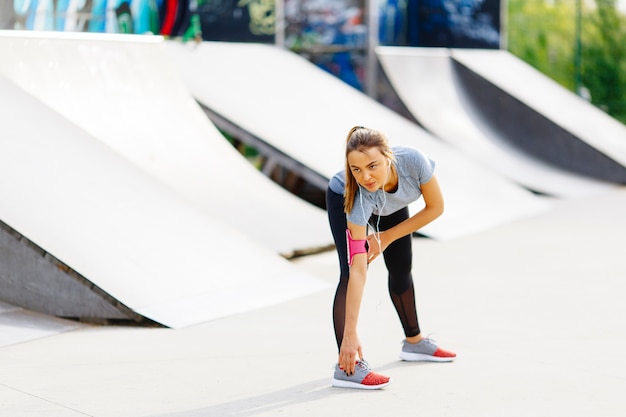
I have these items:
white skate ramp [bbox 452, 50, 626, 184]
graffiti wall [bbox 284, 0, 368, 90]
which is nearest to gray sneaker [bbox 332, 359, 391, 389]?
graffiti wall [bbox 284, 0, 368, 90]

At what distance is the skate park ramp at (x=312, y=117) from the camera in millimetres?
9910

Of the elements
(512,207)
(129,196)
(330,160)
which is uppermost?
(129,196)

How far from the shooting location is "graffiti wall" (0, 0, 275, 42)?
914 cm

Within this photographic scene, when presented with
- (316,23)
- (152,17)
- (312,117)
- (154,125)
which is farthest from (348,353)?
(316,23)

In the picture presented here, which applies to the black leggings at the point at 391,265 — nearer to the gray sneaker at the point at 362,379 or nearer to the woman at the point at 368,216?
the woman at the point at 368,216

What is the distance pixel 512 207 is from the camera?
10969 millimetres

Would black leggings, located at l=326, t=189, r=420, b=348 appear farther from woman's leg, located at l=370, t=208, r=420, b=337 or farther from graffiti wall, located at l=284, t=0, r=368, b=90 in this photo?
graffiti wall, located at l=284, t=0, r=368, b=90

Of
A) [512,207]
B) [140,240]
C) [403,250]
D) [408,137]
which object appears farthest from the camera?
[408,137]

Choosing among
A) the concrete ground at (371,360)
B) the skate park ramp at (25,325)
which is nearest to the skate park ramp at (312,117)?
the concrete ground at (371,360)

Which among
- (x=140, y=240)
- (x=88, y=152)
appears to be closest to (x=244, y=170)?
(x=88, y=152)

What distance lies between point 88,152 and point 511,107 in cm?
855

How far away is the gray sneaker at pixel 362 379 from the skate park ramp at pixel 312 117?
4703mm

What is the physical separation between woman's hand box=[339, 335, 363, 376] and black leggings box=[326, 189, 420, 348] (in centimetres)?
11

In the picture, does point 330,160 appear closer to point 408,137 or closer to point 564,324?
point 408,137
